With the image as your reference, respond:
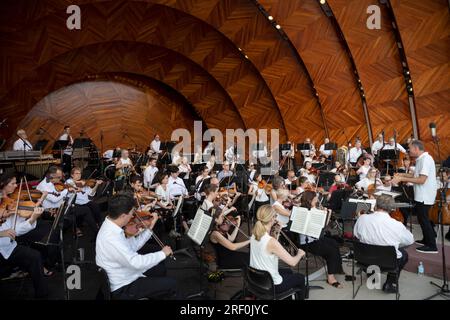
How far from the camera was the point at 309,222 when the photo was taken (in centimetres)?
497

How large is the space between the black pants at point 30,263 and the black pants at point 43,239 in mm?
709

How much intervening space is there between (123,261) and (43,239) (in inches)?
95.2

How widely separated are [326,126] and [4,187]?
15.0m

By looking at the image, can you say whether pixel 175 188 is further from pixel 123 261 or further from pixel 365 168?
pixel 365 168

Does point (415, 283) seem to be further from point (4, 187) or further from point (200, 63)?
point (200, 63)

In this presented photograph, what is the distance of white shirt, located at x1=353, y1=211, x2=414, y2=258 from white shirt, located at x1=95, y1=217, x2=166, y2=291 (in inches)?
110

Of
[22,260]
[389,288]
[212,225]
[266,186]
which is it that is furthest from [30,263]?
[266,186]

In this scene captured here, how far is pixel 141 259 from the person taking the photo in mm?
3877

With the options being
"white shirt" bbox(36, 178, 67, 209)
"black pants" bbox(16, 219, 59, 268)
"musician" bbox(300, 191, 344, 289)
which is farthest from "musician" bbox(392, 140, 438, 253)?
"white shirt" bbox(36, 178, 67, 209)

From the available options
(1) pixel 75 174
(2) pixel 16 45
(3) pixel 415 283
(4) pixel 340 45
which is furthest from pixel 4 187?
(4) pixel 340 45

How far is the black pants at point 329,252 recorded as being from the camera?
5.64 metres

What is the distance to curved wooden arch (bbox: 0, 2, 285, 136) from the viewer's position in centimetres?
1627

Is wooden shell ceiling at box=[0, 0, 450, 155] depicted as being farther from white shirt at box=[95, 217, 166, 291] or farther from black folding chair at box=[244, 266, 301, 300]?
white shirt at box=[95, 217, 166, 291]

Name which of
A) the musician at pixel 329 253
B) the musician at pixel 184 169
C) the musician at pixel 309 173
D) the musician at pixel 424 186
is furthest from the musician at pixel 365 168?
the musician at pixel 329 253
